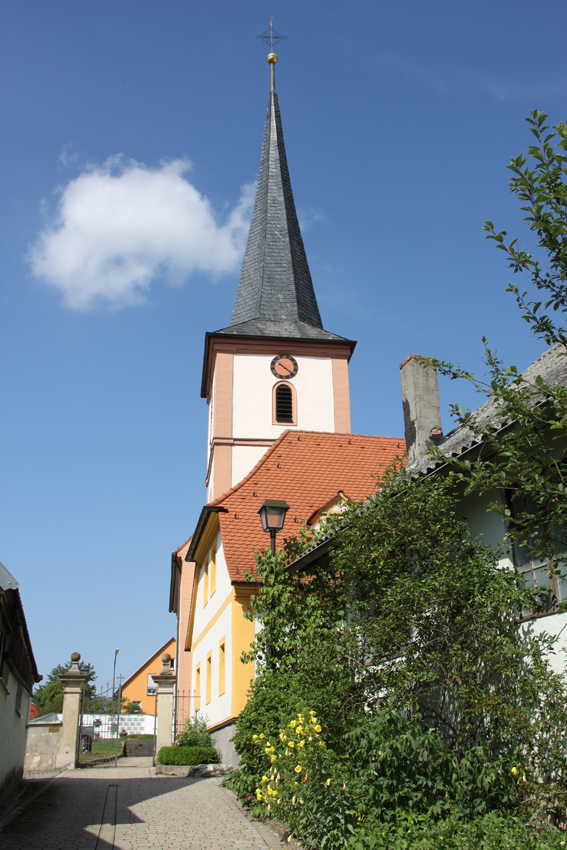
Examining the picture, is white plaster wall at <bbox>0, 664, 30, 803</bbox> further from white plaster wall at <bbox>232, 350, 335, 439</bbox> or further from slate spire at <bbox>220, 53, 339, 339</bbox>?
slate spire at <bbox>220, 53, 339, 339</bbox>

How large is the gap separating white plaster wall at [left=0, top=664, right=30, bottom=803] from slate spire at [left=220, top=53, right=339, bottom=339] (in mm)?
16649

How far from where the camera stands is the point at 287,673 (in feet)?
36.8

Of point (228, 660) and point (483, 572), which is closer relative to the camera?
point (483, 572)

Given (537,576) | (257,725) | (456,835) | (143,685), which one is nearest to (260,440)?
(257,725)

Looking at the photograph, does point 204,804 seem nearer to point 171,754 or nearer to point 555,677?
point 171,754

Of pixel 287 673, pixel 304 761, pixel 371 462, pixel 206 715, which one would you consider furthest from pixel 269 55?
pixel 304 761

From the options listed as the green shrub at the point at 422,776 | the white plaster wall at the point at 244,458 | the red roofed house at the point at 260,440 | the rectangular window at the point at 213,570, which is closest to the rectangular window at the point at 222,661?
the red roofed house at the point at 260,440

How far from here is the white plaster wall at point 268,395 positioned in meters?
26.2

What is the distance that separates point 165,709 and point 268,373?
12.1 metres

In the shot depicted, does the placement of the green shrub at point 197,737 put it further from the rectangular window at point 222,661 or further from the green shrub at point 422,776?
the green shrub at point 422,776

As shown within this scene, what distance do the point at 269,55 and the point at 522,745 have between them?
3925cm

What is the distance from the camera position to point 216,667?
17.6 m

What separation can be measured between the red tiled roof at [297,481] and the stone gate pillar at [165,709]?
5.83 m

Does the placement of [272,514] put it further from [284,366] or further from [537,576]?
[284,366]
